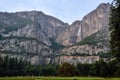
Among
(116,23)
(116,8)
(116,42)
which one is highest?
(116,8)

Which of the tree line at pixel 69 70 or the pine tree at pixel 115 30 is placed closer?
the pine tree at pixel 115 30

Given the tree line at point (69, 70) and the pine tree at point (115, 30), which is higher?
the pine tree at point (115, 30)

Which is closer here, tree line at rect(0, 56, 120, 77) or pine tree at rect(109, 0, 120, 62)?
pine tree at rect(109, 0, 120, 62)

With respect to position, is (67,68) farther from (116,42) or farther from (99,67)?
(116,42)

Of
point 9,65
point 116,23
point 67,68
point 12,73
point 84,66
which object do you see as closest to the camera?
point 116,23

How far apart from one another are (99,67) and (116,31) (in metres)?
93.1

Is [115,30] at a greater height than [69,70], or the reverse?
[115,30]

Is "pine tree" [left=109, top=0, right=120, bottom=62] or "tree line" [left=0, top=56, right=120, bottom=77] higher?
"pine tree" [left=109, top=0, right=120, bottom=62]

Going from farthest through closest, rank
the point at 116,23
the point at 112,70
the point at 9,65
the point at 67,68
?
the point at 9,65
the point at 112,70
the point at 67,68
the point at 116,23

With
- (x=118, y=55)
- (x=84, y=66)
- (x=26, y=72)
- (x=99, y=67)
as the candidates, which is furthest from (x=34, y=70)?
(x=118, y=55)

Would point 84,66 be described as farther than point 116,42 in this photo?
Yes

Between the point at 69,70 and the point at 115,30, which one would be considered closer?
the point at 115,30

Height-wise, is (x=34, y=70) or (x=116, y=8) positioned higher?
(x=116, y=8)

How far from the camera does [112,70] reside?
440 feet
